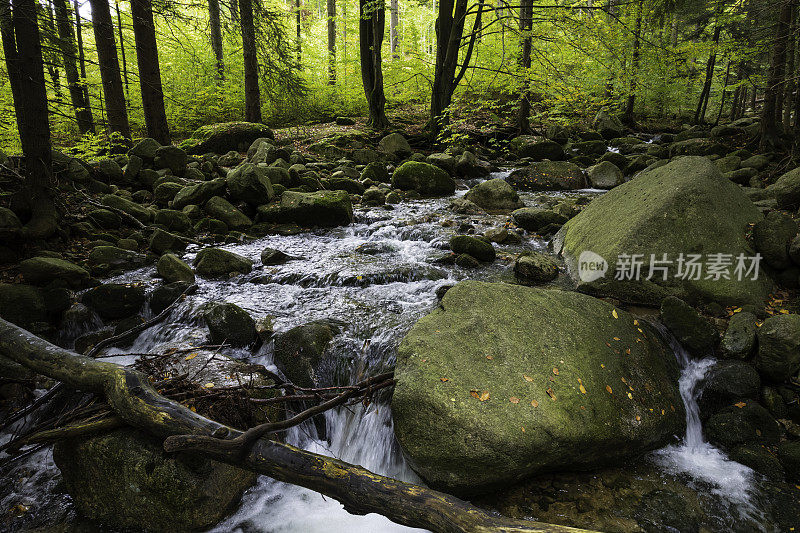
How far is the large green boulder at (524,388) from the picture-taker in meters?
2.83

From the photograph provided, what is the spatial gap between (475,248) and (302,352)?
343 centimetres

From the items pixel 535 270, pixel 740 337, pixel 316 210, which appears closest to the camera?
pixel 740 337

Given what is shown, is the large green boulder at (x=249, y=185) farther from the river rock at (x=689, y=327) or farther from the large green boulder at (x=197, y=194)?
the river rock at (x=689, y=327)

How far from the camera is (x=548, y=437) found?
288 centimetres

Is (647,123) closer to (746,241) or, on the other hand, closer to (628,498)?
(746,241)

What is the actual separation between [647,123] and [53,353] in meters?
25.0

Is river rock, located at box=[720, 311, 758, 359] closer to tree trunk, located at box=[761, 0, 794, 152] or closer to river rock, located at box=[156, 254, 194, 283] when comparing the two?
river rock, located at box=[156, 254, 194, 283]

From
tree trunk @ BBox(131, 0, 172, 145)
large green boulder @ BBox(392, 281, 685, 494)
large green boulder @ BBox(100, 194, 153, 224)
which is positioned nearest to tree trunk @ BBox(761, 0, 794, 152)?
large green boulder @ BBox(392, 281, 685, 494)

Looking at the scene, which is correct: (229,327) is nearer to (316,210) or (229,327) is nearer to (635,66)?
(316,210)

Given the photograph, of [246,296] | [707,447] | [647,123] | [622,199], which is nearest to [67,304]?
[246,296]

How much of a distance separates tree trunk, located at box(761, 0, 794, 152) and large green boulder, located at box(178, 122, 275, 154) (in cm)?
1372

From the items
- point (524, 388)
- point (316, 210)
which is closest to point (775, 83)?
point (316, 210)

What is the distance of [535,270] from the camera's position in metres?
5.78

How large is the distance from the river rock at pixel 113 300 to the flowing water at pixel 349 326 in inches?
14.8
